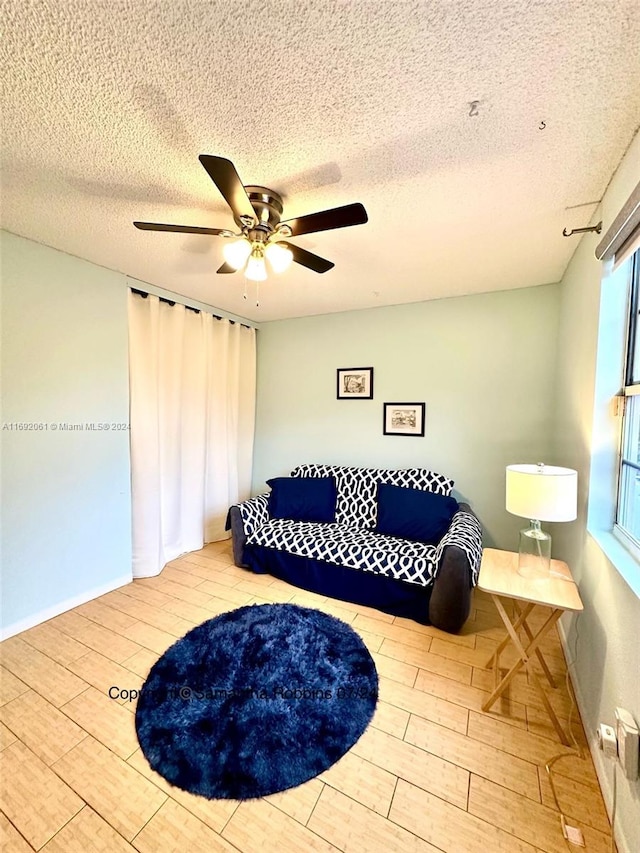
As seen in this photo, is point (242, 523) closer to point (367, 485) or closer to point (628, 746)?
point (367, 485)

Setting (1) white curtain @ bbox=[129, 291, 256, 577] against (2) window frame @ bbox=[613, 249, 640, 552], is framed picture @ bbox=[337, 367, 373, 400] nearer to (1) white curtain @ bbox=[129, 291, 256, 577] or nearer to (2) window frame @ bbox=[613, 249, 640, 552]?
(1) white curtain @ bbox=[129, 291, 256, 577]

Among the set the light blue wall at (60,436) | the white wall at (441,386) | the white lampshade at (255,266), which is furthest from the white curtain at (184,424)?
the white lampshade at (255,266)

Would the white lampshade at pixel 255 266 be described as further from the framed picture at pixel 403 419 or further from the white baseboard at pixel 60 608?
the white baseboard at pixel 60 608

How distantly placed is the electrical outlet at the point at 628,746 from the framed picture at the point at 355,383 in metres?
2.81

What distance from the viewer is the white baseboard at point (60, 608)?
2119 millimetres

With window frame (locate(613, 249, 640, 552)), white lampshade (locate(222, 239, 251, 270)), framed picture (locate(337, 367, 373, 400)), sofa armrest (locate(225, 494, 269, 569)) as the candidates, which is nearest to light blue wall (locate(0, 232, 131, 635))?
sofa armrest (locate(225, 494, 269, 569))

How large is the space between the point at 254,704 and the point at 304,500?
1.73 meters

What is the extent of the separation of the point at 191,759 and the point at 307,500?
6.60ft

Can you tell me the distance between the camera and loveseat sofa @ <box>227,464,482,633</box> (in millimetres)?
2219

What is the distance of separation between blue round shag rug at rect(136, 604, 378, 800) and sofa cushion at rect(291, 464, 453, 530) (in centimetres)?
106

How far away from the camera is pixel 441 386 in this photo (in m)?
3.20

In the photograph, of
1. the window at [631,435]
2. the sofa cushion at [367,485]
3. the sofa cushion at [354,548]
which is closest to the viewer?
the window at [631,435]

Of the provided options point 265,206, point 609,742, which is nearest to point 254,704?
point 609,742

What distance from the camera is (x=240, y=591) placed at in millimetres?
2668
